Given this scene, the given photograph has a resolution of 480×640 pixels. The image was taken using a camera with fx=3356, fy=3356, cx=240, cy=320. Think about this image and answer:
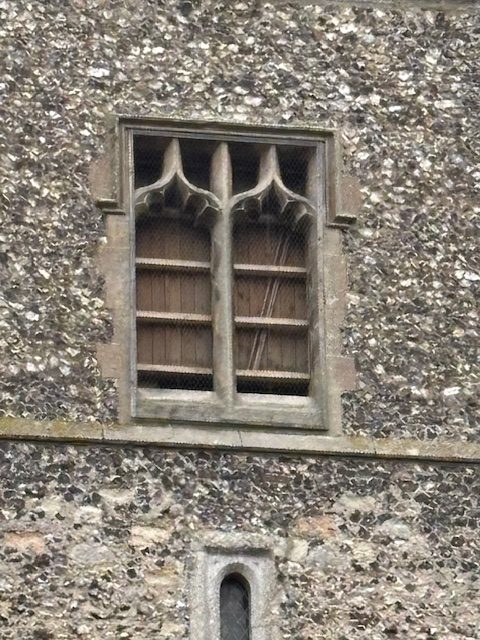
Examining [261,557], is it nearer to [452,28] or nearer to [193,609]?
[193,609]

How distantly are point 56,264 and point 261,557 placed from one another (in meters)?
2.40

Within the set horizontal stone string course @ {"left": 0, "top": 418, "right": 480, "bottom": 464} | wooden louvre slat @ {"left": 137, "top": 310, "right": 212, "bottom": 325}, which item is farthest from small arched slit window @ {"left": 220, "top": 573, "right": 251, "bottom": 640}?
wooden louvre slat @ {"left": 137, "top": 310, "right": 212, "bottom": 325}

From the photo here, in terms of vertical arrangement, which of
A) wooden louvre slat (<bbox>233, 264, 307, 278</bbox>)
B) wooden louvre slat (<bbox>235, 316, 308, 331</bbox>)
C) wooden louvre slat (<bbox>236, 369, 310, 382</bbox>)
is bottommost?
wooden louvre slat (<bbox>236, 369, 310, 382</bbox>)

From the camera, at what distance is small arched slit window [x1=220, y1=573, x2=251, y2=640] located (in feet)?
68.2

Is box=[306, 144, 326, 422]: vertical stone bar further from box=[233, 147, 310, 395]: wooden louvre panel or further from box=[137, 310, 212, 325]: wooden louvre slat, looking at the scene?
box=[137, 310, 212, 325]: wooden louvre slat

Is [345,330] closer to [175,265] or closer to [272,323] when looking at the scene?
[272,323]

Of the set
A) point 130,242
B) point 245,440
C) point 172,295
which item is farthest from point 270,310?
point 245,440

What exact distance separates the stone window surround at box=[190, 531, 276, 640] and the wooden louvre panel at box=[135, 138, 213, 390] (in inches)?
49.8

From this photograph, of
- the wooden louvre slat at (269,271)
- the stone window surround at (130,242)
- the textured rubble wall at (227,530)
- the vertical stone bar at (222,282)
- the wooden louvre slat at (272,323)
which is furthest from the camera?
the wooden louvre slat at (269,271)

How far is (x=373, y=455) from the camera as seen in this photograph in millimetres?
21422

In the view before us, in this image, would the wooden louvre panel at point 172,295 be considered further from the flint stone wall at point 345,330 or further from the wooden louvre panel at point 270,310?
the flint stone wall at point 345,330

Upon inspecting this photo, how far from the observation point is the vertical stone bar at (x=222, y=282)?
854 inches

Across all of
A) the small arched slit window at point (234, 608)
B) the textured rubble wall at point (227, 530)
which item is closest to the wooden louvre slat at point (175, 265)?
the textured rubble wall at point (227, 530)

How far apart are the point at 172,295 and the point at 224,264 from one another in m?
0.40
